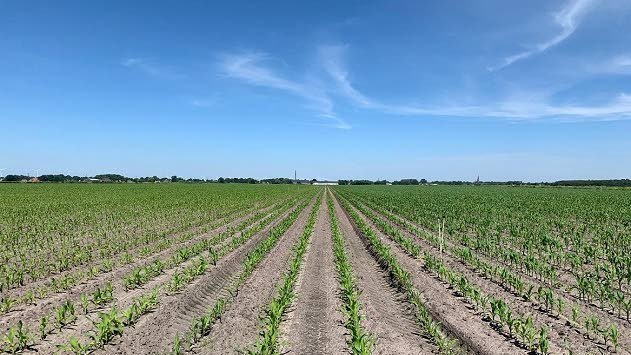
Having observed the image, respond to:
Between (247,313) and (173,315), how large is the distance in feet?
4.79

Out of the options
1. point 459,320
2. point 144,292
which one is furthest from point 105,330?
point 459,320

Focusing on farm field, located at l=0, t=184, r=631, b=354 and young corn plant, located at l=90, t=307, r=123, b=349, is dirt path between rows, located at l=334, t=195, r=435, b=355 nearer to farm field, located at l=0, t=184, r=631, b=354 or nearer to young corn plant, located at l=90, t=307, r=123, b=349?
farm field, located at l=0, t=184, r=631, b=354

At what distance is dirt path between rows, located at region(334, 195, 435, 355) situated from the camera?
667 cm

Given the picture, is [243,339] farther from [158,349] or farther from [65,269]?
[65,269]

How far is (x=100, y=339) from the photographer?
6.28 meters

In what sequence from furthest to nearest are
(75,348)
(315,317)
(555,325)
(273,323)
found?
(315,317)
(555,325)
(273,323)
(75,348)

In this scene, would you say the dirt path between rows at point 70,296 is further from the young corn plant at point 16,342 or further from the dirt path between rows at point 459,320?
the dirt path between rows at point 459,320

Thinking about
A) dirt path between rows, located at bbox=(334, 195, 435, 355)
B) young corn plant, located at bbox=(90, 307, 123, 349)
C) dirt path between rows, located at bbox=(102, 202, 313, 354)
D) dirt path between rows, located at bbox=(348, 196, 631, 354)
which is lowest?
dirt path between rows, located at bbox=(334, 195, 435, 355)

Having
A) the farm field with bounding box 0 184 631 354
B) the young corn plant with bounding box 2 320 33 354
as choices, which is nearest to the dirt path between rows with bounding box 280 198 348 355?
the farm field with bounding box 0 184 631 354

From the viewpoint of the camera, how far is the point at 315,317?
26.2ft

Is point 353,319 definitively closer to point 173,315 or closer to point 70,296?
point 173,315

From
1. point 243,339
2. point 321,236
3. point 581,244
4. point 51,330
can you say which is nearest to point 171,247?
Answer: point 321,236

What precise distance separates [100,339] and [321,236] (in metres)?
13.3

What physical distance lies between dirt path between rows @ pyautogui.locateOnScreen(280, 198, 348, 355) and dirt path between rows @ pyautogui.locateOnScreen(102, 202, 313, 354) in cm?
195
